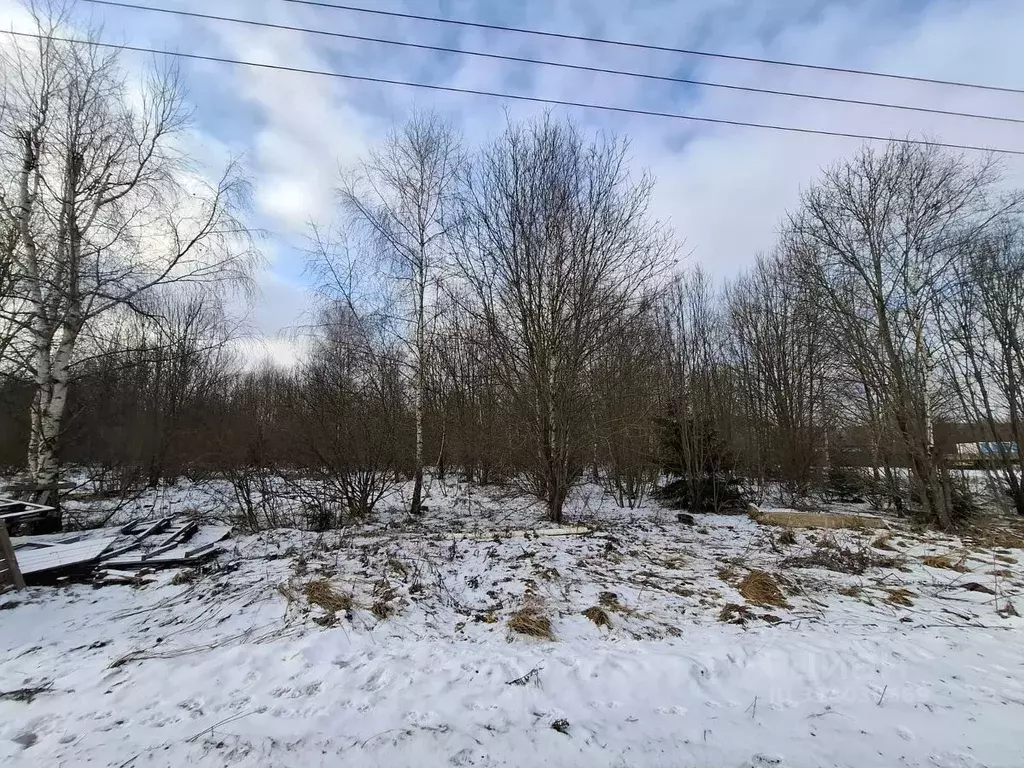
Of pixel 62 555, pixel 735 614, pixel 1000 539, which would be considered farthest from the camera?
pixel 1000 539

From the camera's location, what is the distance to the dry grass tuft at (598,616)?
437cm

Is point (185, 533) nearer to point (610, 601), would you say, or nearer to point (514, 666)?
point (514, 666)

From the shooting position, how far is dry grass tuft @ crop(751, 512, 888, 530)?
1029 cm

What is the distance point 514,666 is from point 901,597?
4395 mm

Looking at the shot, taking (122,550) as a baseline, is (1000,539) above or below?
below

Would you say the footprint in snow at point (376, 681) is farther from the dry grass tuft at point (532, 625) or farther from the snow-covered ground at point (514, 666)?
the dry grass tuft at point (532, 625)

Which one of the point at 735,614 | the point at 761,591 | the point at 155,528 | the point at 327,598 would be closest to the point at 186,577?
the point at 327,598

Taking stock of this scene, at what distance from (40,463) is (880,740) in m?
13.3

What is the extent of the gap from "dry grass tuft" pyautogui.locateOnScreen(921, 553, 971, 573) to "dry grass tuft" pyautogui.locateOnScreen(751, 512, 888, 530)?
11.0ft

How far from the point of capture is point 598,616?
14.6 feet

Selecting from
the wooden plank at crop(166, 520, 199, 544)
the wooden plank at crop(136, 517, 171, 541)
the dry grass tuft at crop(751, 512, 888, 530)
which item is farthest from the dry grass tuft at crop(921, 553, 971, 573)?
the wooden plank at crop(136, 517, 171, 541)

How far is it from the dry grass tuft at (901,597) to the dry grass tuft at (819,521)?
5.47 m

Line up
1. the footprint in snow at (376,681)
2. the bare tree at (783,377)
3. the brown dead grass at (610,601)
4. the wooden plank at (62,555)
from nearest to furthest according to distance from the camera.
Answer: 1. the footprint in snow at (376,681)
2. the brown dead grass at (610,601)
3. the wooden plank at (62,555)
4. the bare tree at (783,377)

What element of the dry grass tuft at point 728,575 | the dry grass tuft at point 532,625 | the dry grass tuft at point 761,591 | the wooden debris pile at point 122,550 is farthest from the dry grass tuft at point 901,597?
the wooden debris pile at point 122,550
